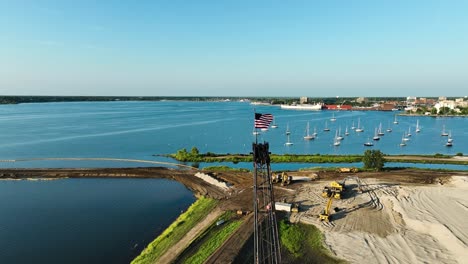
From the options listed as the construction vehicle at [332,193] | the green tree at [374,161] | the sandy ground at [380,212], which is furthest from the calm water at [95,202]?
A: the construction vehicle at [332,193]

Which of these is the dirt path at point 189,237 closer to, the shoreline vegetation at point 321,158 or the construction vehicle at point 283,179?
the construction vehicle at point 283,179

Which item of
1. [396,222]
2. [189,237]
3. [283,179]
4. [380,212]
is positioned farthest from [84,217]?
[396,222]

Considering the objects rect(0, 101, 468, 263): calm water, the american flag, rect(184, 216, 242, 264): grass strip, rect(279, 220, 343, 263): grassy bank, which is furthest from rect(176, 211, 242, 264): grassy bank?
the american flag

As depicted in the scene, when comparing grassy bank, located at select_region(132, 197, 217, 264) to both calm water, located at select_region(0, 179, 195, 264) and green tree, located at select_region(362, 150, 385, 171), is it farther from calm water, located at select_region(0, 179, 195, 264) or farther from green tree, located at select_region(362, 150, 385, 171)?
green tree, located at select_region(362, 150, 385, 171)

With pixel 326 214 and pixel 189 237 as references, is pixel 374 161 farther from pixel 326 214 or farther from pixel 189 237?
pixel 189 237

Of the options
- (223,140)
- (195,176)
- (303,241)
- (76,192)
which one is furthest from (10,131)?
(303,241)

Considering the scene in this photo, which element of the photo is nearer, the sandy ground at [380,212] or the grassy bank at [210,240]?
the grassy bank at [210,240]
